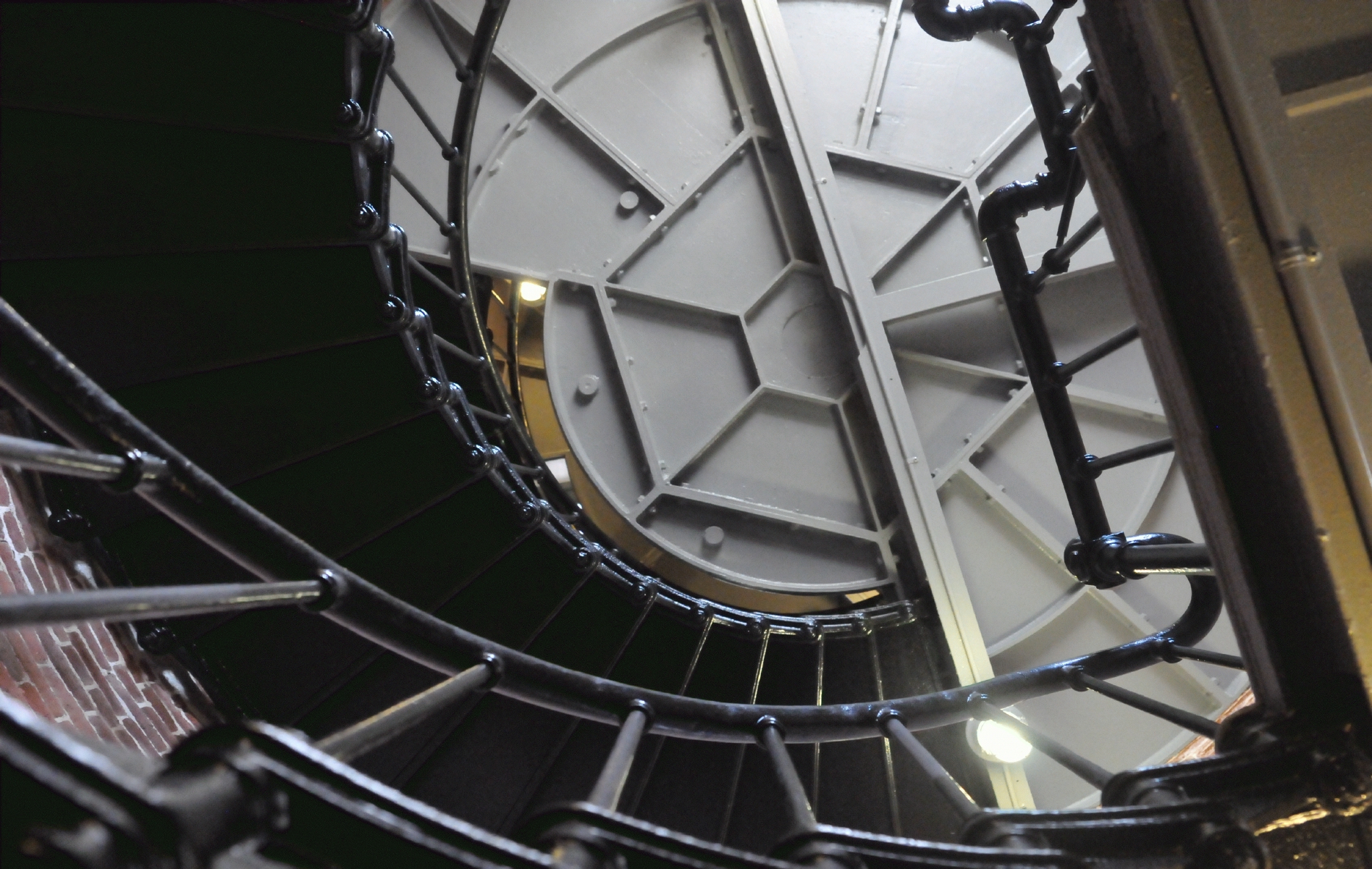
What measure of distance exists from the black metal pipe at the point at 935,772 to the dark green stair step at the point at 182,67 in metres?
2.42

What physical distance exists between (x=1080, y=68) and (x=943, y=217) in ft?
4.13

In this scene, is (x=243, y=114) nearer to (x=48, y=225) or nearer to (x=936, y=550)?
(x=48, y=225)

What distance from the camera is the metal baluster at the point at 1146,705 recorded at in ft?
7.25

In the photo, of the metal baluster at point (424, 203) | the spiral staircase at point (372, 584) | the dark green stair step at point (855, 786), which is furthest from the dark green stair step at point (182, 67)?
the dark green stair step at point (855, 786)

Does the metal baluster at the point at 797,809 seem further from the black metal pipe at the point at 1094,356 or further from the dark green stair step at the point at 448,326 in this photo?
the dark green stair step at the point at 448,326

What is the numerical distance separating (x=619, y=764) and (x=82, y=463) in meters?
1.15

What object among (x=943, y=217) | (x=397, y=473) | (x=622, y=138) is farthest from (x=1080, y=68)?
(x=397, y=473)

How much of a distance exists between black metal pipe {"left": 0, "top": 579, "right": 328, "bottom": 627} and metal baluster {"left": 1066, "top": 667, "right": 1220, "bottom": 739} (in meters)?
2.08

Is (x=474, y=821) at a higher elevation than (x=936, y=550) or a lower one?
lower

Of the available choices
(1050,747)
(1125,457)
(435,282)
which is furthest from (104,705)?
(1125,457)

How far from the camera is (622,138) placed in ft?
17.3

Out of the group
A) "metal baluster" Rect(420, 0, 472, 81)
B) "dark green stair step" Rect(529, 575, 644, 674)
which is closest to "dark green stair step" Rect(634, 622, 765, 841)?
"dark green stair step" Rect(529, 575, 644, 674)

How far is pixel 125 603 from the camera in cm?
118

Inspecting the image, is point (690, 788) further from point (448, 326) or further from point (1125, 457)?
point (448, 326)
